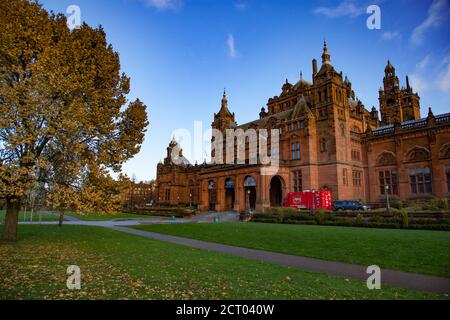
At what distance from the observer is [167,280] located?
317 inches

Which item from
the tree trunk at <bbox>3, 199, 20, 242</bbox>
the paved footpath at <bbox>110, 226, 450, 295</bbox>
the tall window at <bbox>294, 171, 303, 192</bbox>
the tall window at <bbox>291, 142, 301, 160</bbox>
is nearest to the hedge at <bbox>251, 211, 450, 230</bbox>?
the tall window at <bbox>294, 171, 303, 192</bbox>

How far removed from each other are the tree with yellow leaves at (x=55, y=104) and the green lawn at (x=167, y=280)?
14.6 ft

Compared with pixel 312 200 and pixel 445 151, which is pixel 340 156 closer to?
pixel 312 200

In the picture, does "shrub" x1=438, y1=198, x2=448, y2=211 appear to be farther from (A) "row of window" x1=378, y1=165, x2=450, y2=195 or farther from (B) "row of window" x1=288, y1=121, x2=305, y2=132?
(B) "row of window" x1=288, y1=121, x2=305, y2=132

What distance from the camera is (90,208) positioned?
561 inches

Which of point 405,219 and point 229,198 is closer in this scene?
point 405,219

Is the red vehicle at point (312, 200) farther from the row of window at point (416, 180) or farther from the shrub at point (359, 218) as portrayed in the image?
the shrub at point (359, 218)

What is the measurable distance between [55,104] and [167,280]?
1046 cm

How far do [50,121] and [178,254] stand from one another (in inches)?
342

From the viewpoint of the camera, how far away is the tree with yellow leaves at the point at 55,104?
12.7 m

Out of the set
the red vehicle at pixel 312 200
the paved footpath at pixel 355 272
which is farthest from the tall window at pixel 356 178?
the paved footpath at pixel 355 272

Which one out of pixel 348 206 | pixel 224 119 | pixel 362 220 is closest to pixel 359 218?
pixel 362 220
